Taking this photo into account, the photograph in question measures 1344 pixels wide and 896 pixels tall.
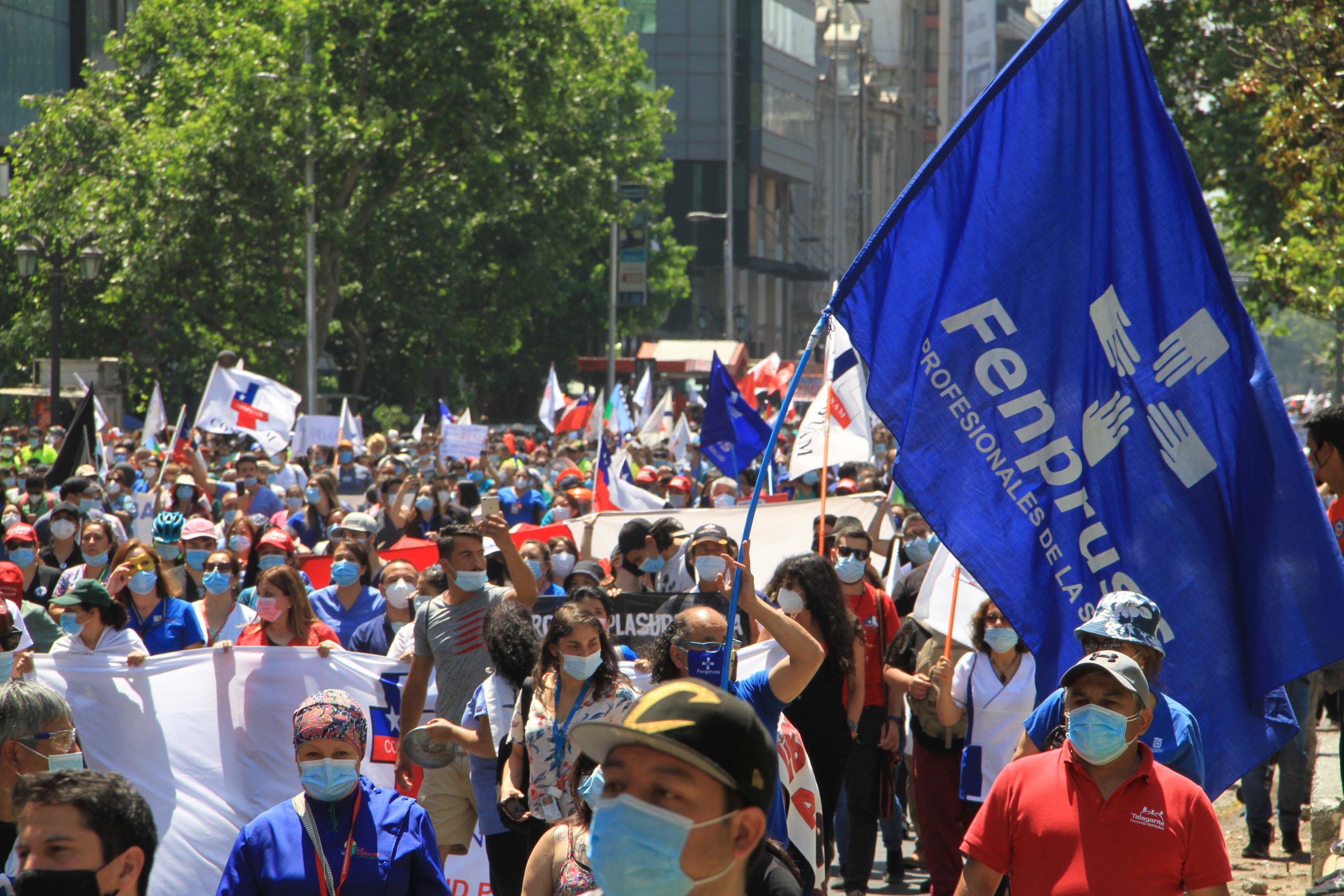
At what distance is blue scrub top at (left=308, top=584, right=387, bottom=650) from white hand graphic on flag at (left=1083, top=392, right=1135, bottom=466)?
4933 millimetres

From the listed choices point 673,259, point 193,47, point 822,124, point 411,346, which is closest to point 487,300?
point 411,346

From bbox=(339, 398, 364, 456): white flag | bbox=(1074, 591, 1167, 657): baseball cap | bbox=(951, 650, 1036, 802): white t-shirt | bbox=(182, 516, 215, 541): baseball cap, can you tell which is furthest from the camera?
bbox=(339, 398, 364, 456): white flag

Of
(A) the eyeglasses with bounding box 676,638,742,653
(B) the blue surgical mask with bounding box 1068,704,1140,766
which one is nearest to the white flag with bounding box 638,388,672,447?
(A) the eyeglasses with bounding box 676,638,742,653

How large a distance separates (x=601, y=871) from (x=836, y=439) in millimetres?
10948

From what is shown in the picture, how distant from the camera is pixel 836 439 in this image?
1333cm

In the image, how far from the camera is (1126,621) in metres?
4.77

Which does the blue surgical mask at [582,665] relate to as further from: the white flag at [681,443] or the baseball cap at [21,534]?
the white flag at [681,443]

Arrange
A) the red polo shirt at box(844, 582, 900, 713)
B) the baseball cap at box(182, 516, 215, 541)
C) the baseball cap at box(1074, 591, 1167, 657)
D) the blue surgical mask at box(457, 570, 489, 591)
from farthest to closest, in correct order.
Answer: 1. the baseball cap at box(182, 516, 215, 541)
2. the red polo shirt at box(844, 582, 900, 713)
3. the blue surgical mask at box(457, 570, 489, 591)
4. the baseball cap at box(1074, 591, 1167, 657)

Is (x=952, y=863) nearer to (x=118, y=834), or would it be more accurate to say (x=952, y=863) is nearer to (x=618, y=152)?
(x=118, y=834)

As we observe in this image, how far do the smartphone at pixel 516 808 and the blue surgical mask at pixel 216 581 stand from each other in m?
3.70

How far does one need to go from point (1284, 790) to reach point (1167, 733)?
3.84 m

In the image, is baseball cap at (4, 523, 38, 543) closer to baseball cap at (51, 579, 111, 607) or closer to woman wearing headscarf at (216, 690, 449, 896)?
baseball cap at (51, 579, 111, 607)

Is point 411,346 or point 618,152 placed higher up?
point 618,152

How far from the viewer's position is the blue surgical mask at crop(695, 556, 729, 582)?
7.60 meters
